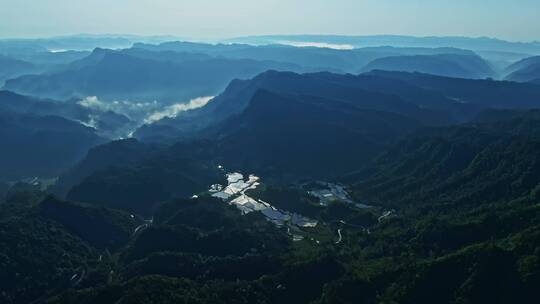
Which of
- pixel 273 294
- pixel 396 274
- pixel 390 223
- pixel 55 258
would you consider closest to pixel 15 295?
pixel 55 258

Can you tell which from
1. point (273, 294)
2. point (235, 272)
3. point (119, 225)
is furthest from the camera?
point (119, 225)

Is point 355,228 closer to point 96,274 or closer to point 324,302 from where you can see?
point 324,302

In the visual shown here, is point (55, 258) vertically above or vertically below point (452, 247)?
below

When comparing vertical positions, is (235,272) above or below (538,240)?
below

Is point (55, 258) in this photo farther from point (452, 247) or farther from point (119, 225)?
point (452, 247)

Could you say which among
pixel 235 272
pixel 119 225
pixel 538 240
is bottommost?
pixel 119 225

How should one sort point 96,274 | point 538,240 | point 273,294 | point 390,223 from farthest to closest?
point 390,223 → point 96,274 → point 273,294 → point 538,240

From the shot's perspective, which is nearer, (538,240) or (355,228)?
(538,240)

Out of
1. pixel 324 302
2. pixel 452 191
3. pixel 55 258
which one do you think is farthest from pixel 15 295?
pixel 452 191

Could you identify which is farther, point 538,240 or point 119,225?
point 119,225
